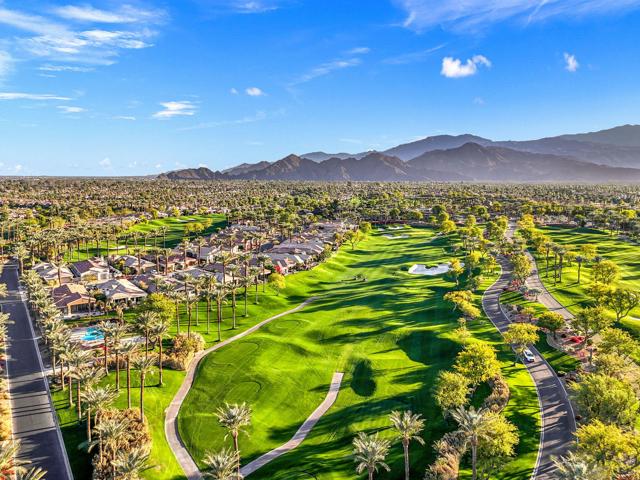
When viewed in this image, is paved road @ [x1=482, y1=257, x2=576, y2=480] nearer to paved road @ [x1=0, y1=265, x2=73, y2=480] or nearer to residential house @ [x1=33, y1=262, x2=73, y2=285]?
paved road @ [x1=0, y1=265, x2=73, y2=480]

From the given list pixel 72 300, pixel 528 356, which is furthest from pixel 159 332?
pixel 528 356

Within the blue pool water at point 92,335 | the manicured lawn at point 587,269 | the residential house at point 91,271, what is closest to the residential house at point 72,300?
the blue pool water at point 92,335

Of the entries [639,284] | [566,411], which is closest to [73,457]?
[566,411]

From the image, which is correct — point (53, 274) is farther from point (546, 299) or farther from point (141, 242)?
point (546, 299)

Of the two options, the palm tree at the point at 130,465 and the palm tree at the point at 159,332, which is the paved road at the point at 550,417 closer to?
the palm tree at the point at 130,465

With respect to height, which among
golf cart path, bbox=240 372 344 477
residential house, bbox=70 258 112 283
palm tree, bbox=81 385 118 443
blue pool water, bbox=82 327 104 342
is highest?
residential house, bbox=70 258 112 283

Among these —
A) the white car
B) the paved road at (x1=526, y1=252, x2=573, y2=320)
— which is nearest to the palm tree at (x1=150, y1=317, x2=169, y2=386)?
the white car
